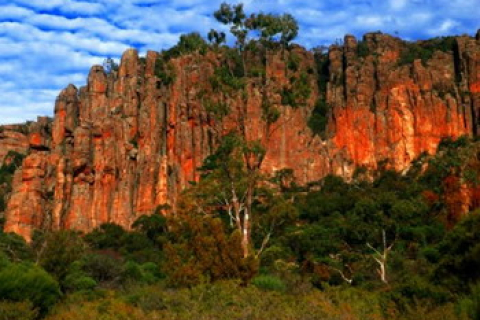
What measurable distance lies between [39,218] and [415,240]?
42014 mm

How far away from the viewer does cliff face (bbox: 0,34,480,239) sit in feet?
221

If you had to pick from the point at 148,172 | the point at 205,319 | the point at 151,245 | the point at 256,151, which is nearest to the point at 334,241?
the point at 256,151

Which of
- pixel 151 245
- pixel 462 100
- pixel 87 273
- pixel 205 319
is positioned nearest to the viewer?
pixel 205 319

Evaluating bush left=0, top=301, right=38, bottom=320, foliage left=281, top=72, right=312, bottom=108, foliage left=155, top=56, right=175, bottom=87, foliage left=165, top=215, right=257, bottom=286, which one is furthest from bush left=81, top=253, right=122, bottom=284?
foliage left=155, top=56, right=175, bottom=87

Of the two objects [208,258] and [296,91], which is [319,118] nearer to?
[296,91]

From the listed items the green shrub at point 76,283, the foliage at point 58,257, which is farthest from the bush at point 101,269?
the green shrub at point 76,283

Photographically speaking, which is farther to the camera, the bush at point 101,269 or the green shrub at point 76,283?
the bush at point 101,269

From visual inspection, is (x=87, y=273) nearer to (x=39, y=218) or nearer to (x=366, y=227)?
(x=366, y=227)

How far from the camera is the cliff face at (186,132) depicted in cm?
6725

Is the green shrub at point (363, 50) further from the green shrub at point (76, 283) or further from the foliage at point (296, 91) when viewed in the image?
the green shrub at point (76, 283)

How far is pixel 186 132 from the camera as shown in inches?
2817

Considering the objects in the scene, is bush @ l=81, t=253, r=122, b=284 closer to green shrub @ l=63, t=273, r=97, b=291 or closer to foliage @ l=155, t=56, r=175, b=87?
green shrub @ l=63, t=273, r=97, b=291

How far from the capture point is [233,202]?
2884 cm

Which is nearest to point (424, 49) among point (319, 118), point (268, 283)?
point (319, 118)
